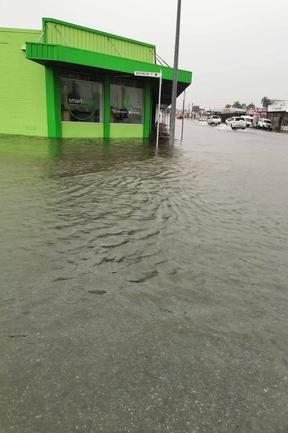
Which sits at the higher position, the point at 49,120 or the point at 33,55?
the point at 33,55

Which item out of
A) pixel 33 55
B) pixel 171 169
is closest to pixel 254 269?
pixel 171 169

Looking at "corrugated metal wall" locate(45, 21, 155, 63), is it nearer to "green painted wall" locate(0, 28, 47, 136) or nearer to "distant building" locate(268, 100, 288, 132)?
"green painted wall" locate(0, 28, 47, 136)

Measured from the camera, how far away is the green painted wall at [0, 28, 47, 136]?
1752 centimetres

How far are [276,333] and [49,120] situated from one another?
1686 cm

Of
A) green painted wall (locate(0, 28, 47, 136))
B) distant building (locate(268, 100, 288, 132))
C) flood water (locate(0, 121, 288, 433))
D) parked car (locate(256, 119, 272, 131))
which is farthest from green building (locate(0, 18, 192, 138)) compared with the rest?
distant building (locate(268, 100, 288, 132))

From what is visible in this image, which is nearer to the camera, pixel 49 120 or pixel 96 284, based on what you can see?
pixel 96 284

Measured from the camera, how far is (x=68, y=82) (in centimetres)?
1758

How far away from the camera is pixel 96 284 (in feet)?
11.3

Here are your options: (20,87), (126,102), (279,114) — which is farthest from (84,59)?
(279,114)

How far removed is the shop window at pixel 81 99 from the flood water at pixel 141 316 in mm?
12703

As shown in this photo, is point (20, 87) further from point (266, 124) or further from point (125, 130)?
point (266, 124)

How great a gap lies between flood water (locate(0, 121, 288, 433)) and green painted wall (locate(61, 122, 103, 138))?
12.5 metres

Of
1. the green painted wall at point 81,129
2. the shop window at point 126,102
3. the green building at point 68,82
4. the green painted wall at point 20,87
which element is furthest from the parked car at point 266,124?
the green painted wall at point 20,87

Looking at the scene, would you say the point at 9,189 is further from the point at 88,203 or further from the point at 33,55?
the point at 33,55
